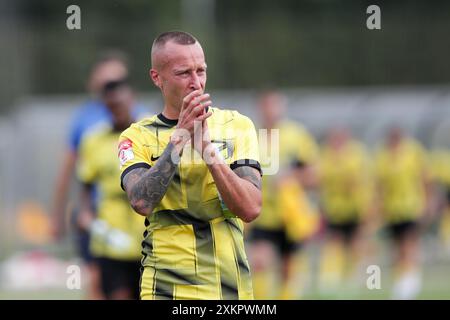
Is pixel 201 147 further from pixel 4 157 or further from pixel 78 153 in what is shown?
pixel 4 157

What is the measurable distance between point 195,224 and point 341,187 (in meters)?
13.3

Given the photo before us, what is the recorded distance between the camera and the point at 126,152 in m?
5.78

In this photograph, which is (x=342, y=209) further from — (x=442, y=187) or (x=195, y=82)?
(x=195, y=82)

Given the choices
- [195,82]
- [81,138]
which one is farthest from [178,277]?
[81,138]

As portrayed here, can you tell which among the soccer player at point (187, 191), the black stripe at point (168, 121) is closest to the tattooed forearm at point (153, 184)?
the soccer player at point (187, 191)

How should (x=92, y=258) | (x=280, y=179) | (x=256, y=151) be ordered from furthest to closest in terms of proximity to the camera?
(x=280, y=179) → (x=92, y=258) → (x=256, y=151)

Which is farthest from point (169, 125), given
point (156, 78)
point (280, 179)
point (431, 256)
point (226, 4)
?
point (226, 4)

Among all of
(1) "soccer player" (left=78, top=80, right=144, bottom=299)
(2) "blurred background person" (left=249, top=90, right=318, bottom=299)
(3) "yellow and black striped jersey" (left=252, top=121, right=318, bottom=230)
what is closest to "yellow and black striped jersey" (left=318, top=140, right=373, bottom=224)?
(2) "blurred background person" (left=249, top=90, right=318, bottom=299)

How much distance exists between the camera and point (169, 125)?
5773mm

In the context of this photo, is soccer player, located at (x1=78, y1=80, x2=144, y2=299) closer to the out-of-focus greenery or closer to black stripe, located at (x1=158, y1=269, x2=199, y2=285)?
black stripe, located at (x1=158, y1=269, x2=199, y2=285)

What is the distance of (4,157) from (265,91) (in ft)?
32.7

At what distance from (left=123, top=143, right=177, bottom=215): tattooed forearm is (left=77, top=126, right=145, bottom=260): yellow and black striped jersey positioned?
3.88 metres

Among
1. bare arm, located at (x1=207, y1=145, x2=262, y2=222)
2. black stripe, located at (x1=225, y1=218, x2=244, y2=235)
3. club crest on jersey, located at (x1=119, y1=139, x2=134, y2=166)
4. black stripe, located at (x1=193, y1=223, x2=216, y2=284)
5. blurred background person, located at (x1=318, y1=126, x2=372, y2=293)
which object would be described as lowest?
blurred background person, located at (x1=318, y1=126, x2=372, y2=293)

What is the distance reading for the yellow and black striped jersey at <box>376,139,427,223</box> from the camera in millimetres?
17953
